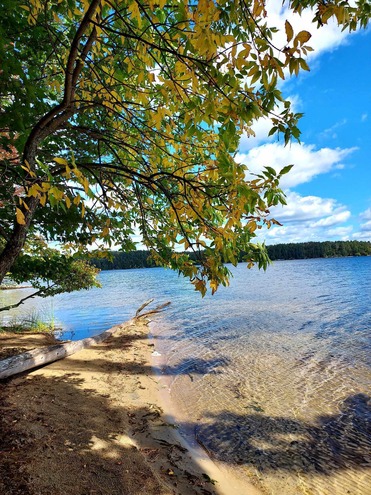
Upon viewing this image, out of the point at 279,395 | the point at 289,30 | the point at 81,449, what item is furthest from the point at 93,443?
the point at 289,30

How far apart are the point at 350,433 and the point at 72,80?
674 centimetres

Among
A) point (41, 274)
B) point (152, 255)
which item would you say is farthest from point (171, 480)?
point (41, 274)

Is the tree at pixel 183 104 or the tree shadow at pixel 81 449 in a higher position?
the tree at pixel 183 104

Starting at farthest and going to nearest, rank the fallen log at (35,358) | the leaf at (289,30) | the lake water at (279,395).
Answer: the fallen log at (35,358)
the lake water at (279,395)
the leaf at (289,30)

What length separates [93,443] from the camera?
4.31 meters

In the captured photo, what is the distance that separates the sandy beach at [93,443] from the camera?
3.40m

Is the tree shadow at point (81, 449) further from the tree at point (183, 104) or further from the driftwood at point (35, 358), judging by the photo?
the tree at point (183, 104)

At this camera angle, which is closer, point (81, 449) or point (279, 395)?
point (81, 449)

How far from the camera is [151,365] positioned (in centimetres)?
955

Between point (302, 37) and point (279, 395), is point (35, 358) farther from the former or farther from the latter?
point (302, 37)

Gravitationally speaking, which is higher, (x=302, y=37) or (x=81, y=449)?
(x=302, y=37)

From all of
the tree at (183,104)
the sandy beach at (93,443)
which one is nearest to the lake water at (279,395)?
the sandy beach at (93,443)

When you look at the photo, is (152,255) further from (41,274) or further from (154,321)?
(154,321)

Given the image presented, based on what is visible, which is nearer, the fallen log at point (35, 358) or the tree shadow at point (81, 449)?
the tree shadow at point (81, 449)
